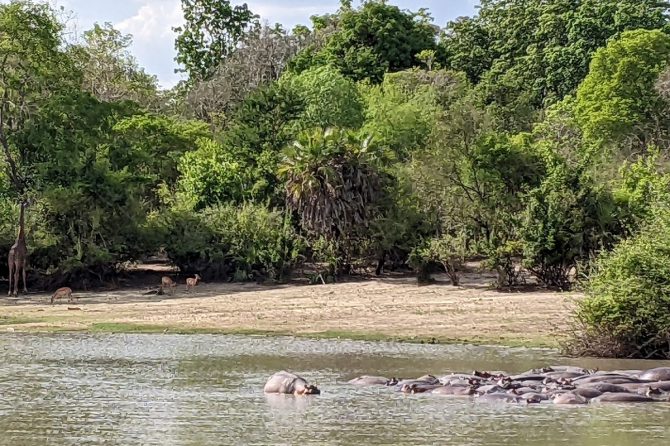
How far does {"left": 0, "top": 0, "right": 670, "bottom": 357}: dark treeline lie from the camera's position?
123ft

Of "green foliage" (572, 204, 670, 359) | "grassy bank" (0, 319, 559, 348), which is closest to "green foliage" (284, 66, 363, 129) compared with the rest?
"grassy bank" (0, 319, 559, 348)

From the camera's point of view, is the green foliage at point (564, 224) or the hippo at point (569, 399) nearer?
the hippo at point (569, 399)

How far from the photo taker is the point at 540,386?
65.0 feet

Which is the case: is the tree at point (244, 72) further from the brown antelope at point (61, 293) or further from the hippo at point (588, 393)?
the hippo at point (588, 393)

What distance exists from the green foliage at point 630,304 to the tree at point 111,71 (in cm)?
4865

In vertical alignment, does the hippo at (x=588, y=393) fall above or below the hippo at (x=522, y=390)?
below

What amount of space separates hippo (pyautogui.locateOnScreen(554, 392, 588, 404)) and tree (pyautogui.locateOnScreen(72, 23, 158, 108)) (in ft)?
174

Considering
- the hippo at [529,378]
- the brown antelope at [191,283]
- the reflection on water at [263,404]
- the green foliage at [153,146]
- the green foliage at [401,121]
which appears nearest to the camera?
the reflection on water at [263,404]

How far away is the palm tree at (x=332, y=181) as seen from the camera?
A: 1635 inches

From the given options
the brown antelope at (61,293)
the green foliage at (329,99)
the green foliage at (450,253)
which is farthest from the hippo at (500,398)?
the green foliage at (329,99)

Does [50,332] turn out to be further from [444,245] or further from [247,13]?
[247,13]

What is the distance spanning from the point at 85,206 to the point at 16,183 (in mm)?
3729

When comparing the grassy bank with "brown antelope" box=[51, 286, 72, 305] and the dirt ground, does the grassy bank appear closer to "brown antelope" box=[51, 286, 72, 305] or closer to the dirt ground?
the dirt ground

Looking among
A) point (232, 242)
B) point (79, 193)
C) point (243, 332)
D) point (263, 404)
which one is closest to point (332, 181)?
point (232, 242)
